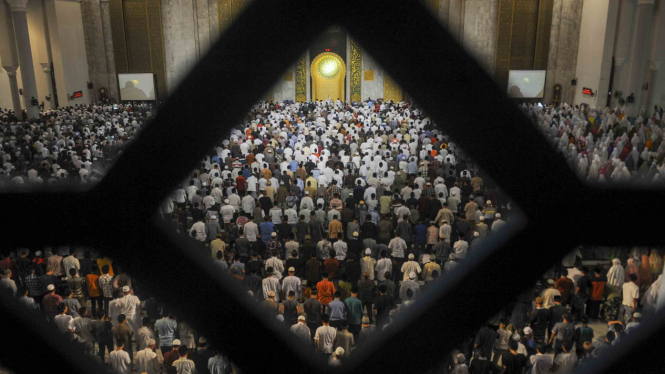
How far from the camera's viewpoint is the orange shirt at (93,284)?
26.2 feet

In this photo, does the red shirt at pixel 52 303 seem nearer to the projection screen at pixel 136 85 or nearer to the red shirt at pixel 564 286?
the red shirt at pixel 564 286

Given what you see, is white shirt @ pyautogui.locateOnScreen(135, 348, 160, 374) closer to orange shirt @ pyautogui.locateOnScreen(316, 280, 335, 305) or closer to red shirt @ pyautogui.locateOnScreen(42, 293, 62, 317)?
red shirt @ pyautogui.locateOnScreen(42, 293, 62, 317)

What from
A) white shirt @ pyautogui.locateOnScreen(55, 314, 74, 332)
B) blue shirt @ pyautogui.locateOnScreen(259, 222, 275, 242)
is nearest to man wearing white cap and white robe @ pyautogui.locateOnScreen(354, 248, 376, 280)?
blue shirt @ pyautogui.locateOnScreen(259, 222, 275, 242)

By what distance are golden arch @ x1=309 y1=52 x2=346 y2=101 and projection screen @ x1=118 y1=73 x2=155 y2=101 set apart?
8759mm

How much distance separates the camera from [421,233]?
31.8 feet

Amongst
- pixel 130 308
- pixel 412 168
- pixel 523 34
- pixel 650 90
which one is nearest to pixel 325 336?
Answer: pixel 130 308

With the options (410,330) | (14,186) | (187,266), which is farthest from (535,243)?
(14,186)

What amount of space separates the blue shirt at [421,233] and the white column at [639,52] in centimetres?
1641

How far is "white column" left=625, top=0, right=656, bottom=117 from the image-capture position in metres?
20.4

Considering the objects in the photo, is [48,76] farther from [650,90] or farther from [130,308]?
[650,90]

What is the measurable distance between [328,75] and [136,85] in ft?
34.3

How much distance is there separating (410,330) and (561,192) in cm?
29

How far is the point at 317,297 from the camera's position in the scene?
7.74 metres

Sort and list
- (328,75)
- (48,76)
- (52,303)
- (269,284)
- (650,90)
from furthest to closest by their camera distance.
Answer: (328,75), (48,76), (650,90), (269,284), (52,303)
